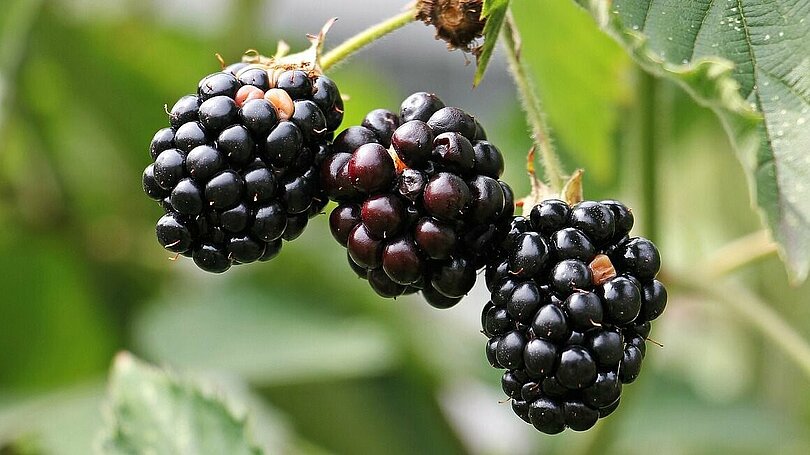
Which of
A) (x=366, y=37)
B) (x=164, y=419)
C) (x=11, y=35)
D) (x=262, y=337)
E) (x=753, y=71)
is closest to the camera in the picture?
(x=753, y=71)

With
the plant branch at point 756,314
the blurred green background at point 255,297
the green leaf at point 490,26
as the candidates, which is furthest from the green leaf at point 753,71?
the blurred green background at point 255,297

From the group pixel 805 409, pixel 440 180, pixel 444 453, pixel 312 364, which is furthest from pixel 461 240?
pixel 805 409

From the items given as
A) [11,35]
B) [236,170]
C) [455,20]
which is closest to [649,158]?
[455,20]

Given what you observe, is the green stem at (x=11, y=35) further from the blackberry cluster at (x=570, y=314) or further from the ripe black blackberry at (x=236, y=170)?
the blackberry cluster at (x=570, y=314)

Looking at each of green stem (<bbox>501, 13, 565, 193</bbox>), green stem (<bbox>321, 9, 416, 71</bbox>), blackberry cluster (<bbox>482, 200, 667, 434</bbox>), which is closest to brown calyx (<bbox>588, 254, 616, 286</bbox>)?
blackberry cluster (<bbox>482, 200, 667, 434</bbox>)

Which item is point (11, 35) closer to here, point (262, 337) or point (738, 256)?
point (262, 337)

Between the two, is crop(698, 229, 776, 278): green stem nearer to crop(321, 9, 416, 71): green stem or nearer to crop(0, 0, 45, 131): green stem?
crop(321, 9, 416, 71): green stem

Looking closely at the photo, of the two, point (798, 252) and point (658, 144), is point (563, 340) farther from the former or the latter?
point (658, 144)
